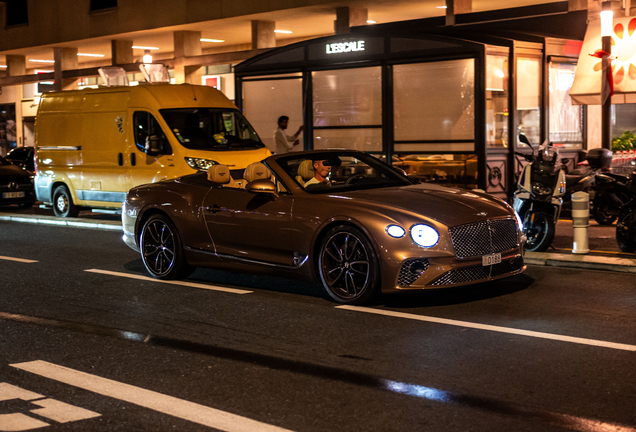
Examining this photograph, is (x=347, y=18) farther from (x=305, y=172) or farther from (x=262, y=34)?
(x=305, y=172)

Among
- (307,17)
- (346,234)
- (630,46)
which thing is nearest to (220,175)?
(346,234)

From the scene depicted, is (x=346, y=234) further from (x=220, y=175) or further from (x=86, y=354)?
(x=86, y=354)

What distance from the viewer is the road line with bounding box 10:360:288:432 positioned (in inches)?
181

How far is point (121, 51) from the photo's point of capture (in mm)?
32281

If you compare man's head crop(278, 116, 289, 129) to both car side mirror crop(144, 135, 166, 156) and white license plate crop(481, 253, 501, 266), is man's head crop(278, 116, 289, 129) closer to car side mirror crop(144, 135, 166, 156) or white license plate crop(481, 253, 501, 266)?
car side mirror crop(144, 135, 166, 156)

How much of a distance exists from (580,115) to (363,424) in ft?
51.3

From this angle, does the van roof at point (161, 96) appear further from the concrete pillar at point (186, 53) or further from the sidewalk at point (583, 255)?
the concrete pillar at point (186, 53)

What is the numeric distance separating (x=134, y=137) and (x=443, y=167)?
6.07m

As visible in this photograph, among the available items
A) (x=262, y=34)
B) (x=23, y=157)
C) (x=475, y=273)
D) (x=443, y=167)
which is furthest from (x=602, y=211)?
(x=23, y=157)

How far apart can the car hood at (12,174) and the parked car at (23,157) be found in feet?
16.4

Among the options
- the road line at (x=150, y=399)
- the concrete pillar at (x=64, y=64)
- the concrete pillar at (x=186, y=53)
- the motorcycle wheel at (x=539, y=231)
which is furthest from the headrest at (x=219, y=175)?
the concrete pillar at (x=64, y=64)

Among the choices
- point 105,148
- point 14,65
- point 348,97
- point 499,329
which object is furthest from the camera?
point 14,65

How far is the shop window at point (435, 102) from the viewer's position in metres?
16.9

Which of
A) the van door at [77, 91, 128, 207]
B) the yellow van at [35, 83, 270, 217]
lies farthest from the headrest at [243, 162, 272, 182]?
the van door at [77, 91, 128, 207]
